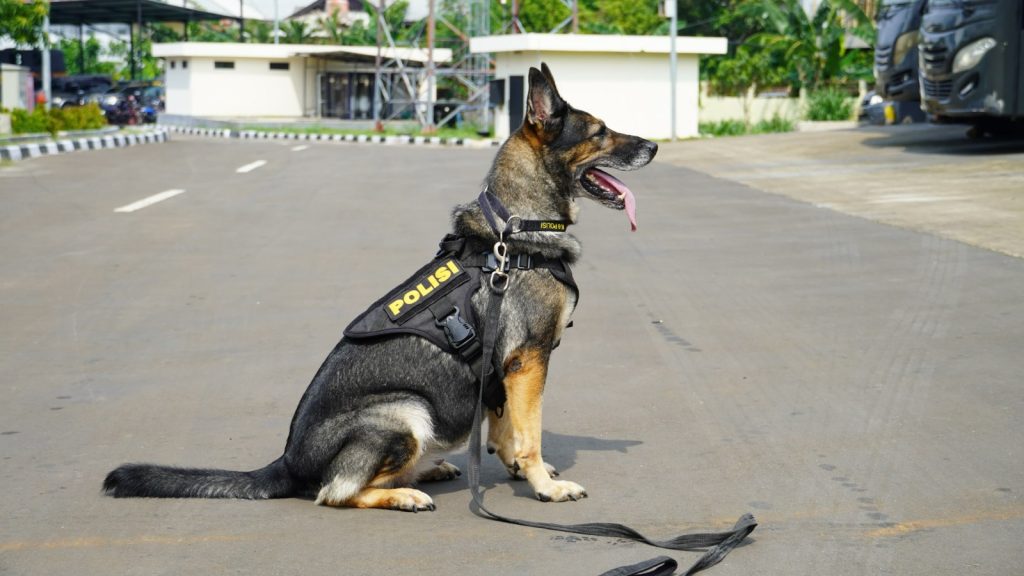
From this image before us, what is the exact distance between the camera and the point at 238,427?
5.84 metres

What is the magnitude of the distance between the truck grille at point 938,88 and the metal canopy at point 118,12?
136 ft

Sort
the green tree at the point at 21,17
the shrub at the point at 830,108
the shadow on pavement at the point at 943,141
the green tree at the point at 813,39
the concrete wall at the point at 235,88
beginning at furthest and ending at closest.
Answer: the concrete wall at the point at 235,88 < the green tree at the point at 813,39 < the shrub at the point at 830,108 < the green tree at the point at 21,17 < the shadow on pavement at the point at 943,141

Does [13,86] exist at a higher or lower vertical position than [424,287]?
higher

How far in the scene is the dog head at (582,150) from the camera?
15.4 feet

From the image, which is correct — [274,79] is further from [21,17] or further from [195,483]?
[195,483]

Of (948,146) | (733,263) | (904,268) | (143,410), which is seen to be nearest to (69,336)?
(143,410)

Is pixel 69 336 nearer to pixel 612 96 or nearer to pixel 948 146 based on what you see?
pixel 948 146

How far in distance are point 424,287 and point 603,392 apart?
83.9 inches

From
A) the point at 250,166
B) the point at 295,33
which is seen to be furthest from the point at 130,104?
the point at 250,166

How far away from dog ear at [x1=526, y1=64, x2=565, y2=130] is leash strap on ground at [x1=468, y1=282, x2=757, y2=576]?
693mm

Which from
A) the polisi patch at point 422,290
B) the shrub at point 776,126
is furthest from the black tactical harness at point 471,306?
the shrub at point 776,126

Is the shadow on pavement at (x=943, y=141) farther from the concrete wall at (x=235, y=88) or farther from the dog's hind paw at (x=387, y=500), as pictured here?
the concrete wall at (x=235, y=88)

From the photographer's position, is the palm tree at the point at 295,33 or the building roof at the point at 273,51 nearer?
the building roof at the point at 273,51

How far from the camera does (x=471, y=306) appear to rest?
464 centimetres
